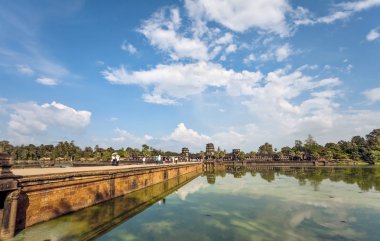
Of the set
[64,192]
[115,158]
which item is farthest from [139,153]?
[64,192]

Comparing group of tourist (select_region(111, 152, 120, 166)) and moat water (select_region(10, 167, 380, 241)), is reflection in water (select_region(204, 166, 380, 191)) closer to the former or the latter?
moat water (select_region(10, 167, 380, 241))

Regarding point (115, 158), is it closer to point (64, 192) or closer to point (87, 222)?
point (64, 192)

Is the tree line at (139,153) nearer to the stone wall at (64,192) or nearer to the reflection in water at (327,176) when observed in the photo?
the reflection in water at (327,176)

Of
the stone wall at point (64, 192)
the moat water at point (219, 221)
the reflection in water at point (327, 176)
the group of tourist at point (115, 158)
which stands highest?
the group of tourist at point (115, 158)

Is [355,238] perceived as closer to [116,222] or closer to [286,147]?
[116,222]

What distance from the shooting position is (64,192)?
13164 mm

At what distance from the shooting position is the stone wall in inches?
420

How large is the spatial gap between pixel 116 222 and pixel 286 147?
153475 mm

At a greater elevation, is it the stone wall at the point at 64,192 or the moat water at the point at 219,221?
the stone wall at the point at 64,192

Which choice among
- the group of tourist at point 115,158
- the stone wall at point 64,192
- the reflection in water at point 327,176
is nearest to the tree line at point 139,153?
the reflection in water at point 327,176

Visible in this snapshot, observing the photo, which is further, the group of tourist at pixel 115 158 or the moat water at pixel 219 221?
the group of tourist at pixel 115 158

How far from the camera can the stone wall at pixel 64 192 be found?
10.7m

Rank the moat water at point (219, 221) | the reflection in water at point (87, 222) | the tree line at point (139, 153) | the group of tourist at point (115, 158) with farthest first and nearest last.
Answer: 1. the tree line at point (139, 153)
2. the group of tourist at point (115, 158)
3. the moat water at point (219, 221)
4. the reflection in water at point (87, 222)

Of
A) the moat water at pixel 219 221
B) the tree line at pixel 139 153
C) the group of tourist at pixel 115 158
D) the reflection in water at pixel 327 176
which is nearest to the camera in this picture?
the moat water at pixel 219 221
